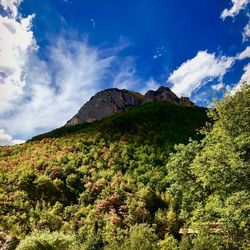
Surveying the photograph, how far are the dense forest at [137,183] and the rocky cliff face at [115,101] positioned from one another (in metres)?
31.5

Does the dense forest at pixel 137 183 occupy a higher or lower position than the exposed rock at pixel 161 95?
lower

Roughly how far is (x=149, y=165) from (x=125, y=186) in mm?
7784

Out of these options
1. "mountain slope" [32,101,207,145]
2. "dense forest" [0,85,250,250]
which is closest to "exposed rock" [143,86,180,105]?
"dense forest" [0,85,250,250]

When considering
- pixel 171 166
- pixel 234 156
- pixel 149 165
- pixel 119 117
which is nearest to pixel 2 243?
pixel 171 166

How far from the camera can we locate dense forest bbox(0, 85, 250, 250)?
1017 inches

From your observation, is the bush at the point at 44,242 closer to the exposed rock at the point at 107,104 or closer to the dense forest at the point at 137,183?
the dense forest at the point at 137,183

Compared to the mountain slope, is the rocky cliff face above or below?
above

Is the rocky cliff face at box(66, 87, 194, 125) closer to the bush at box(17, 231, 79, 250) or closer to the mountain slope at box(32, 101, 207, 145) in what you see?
the mountain slope at box(32, 101, 207, 145)

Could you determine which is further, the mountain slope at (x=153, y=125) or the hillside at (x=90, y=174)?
the mountain slope at (x=153, y=125)

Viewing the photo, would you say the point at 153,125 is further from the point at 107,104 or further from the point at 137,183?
the point at 107,104

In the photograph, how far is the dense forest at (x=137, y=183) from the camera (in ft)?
84.8

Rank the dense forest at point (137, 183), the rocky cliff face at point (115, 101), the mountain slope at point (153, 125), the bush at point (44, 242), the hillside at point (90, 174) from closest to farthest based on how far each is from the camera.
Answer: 1. the dense forest at point (137, 183)
2. the bush at point (44, 242)
3. the hillside at point (90, 174)
4. the mountain slope at point (153, 125)
5. the rocky cliff face at point (115, 101)

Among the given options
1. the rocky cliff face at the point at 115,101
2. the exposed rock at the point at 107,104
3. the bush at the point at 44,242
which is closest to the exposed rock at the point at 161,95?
the rocky cliff face at the point at 115,101

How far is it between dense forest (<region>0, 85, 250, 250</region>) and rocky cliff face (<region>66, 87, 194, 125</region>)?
31516 mm
